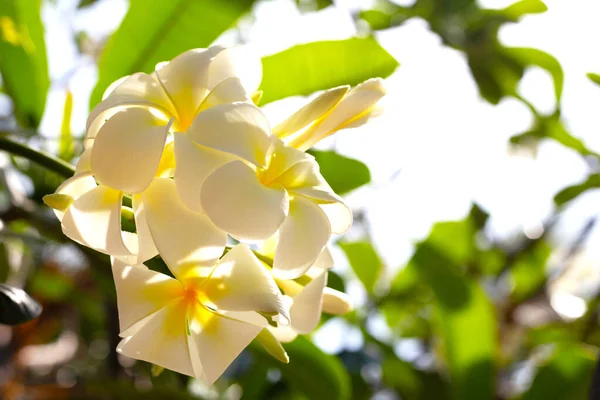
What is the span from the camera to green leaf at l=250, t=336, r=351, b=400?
2.72 ft

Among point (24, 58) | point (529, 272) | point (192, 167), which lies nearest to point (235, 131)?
point (192, 167)

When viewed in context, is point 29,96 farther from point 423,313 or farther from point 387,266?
point 423,313

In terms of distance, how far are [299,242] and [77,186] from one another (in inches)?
6.6

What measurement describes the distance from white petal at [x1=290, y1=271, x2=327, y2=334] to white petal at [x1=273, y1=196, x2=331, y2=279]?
2.1 inches

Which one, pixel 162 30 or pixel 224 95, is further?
pixel 162 30

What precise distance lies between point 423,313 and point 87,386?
2.81ft

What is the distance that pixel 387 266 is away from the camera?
1.53 meters

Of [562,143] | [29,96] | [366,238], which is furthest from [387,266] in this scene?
[29,96]

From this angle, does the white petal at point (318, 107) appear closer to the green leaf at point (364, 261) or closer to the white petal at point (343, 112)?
the white petal at point (343, 112)

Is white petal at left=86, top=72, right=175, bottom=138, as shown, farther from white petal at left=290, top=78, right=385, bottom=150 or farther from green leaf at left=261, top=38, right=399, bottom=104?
green leaf at left=261, top=38, right=399, bottom=104

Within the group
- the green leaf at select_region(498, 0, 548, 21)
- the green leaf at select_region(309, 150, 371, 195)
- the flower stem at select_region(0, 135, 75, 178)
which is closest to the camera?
the flower stem at select_region(0, 135, 75, 178)

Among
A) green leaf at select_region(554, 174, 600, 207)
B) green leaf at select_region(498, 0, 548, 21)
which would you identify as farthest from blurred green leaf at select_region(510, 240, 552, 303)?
green leaf at select_region(498, 0, 548, 21)

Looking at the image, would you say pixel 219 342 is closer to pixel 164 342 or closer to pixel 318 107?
pixel 164 342

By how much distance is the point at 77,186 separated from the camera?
0.44 m
